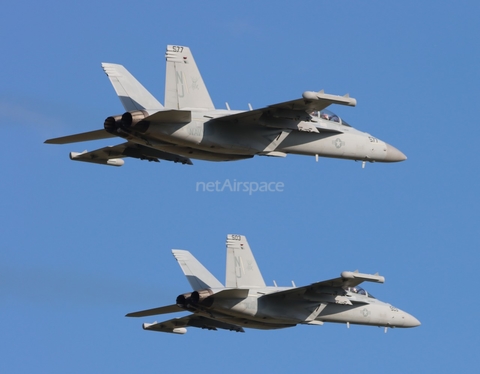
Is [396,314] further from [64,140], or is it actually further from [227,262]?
[64,140]

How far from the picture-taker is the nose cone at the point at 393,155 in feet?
170

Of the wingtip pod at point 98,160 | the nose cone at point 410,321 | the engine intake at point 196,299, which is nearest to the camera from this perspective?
the engine intake at point 196,299

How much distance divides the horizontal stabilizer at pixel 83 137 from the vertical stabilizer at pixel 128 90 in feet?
5.55

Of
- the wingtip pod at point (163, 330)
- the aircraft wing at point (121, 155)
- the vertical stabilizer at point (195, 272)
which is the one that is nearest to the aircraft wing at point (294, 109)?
the aircraft wing at point (121, 155)

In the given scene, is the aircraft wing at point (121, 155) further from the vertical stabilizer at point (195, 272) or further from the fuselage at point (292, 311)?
the fuselage at point (292, 311)

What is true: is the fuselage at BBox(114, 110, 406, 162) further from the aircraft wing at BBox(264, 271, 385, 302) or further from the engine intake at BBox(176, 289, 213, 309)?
the engine intake at BBox(176, 289, 213, 309)

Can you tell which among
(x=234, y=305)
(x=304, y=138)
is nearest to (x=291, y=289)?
(x=234, y=305)

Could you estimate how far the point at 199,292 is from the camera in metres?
49.5

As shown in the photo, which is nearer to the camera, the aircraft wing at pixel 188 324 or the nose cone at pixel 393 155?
the nose cone at pixel 393 155

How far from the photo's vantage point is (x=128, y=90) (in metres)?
47.7

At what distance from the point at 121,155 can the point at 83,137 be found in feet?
11.2

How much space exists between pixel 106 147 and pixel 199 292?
24.5ft

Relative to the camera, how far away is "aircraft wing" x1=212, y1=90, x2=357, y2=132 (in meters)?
44.8

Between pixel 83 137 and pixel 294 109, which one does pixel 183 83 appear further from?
pixel 83 137
